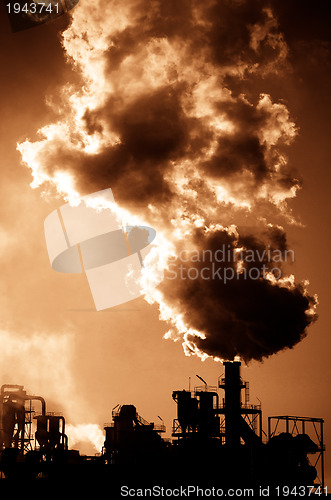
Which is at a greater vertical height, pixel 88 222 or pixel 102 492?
pixel 88 222

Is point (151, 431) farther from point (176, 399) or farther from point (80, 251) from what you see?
point (80, 251)

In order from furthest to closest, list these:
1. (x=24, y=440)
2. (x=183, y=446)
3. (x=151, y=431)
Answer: (x=24, y=440), (x=151, y=431), (x=183, y=446)

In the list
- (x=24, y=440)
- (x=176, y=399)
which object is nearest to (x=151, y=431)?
(x=176, y=399)

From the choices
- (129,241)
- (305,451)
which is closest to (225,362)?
(305,451)

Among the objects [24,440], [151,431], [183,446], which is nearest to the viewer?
[183,446]

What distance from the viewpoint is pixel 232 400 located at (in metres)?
48.4

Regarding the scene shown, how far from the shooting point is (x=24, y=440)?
56500 millimetres

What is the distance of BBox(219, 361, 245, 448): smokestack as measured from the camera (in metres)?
47.9

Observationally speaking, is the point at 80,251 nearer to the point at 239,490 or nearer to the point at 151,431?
the point at 151,431

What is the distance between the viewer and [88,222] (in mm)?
49000

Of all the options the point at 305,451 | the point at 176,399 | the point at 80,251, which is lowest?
the point at 305,451

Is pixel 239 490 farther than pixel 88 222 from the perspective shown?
No

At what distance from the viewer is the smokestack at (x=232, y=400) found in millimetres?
47875

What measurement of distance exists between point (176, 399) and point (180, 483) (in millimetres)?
6490
